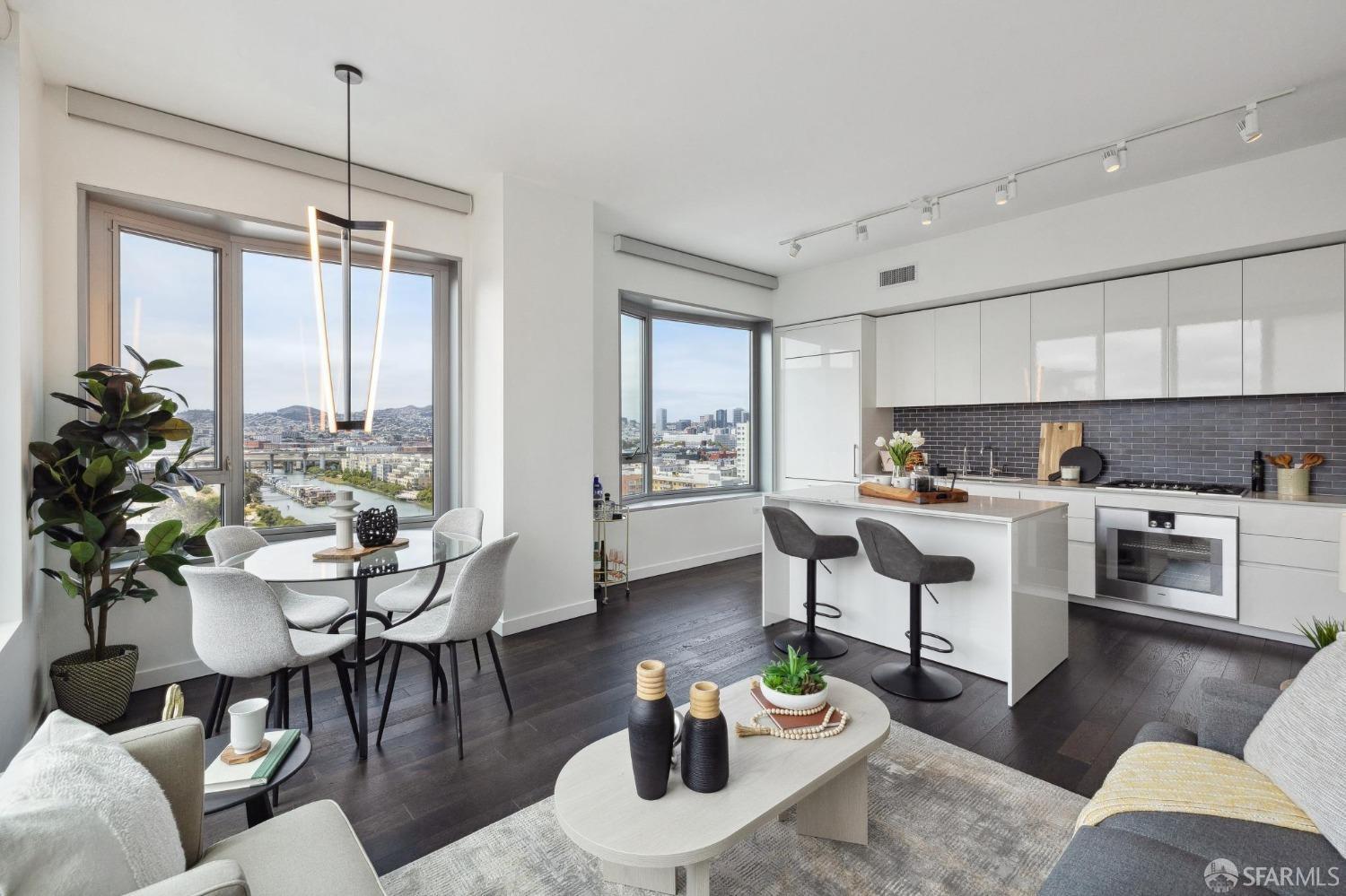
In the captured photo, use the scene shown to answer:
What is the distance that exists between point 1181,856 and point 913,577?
1729 millimetres

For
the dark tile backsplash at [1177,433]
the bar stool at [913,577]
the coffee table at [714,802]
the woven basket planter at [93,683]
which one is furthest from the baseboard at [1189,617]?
the woven basket planter at [93,683]

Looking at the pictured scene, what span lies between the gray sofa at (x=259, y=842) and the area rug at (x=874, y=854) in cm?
57

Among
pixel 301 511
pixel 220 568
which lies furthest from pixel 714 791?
pixel 301 511

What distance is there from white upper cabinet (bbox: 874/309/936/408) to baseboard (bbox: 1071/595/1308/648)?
203 cm

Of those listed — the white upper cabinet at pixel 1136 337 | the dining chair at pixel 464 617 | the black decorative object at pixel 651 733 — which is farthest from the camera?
the white upper cabinet at pixel 1136 337

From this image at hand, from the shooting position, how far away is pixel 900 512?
3.40 m

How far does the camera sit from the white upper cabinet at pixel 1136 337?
4258 millimetres

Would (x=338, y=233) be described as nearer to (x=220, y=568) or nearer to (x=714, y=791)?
(x=220, y=568)

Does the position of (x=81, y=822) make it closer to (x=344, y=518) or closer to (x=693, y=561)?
(x=344, y=518)

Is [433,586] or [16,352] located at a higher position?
[16,352]

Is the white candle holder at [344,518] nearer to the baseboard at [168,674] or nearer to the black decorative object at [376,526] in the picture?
the black decorative object at [376,526]

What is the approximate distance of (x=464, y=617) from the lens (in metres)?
2.58

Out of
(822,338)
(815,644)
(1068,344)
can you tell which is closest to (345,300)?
(815,644)

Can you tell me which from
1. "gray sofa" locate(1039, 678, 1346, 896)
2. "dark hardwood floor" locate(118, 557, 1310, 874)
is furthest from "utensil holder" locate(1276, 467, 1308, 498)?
"gray sofa" locate(1039, 678, 1346, 896)
